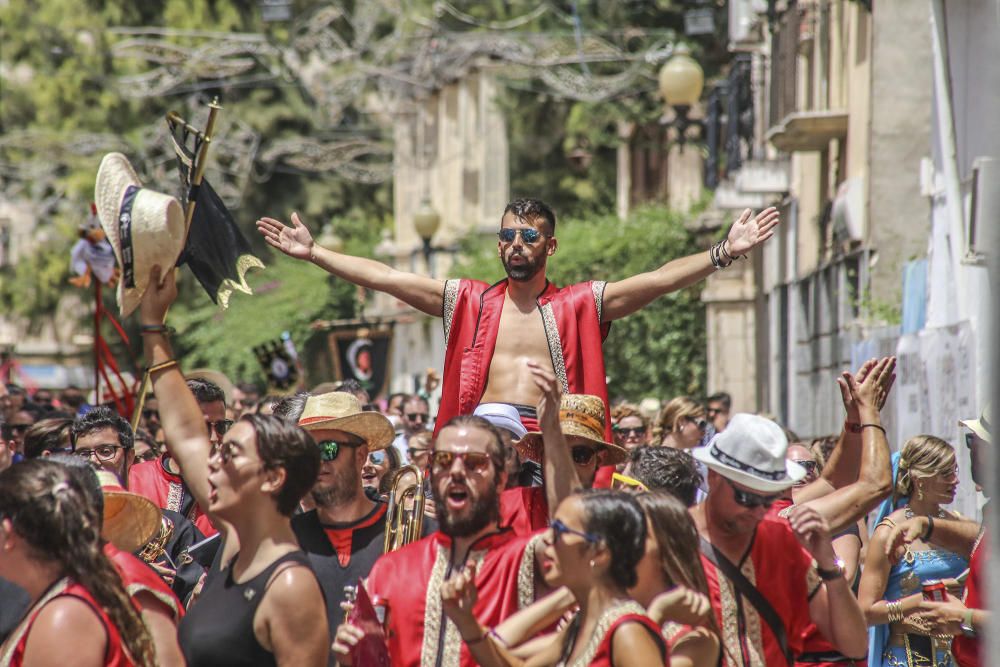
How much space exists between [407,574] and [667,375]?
19.3 meters

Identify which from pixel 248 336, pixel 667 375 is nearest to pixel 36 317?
pixel 248 336

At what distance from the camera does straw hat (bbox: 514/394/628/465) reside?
692cm

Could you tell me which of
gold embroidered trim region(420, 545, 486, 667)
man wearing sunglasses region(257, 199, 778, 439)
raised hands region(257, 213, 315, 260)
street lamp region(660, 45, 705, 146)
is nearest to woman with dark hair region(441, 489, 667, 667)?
gold embroidered trim region(420, 545, 486, 667)

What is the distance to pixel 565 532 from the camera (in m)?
5.11

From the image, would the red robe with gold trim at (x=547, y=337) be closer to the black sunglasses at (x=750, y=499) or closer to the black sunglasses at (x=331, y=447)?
the black sunglasses at (x=331, y=447)

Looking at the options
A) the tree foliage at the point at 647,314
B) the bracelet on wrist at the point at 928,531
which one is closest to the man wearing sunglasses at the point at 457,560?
the bracelet on wrist at the point at 928,531

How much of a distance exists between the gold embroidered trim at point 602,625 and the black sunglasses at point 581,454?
1955mm

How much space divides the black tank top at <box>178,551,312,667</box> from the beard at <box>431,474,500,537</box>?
0.51 metres

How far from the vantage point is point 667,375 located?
81.6 feet

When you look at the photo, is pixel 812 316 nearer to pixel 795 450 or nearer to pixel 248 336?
pixel 795 450

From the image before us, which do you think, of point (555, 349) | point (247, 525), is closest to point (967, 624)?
point (555, 349)

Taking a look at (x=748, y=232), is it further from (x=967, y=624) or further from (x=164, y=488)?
(x=164, y=488)

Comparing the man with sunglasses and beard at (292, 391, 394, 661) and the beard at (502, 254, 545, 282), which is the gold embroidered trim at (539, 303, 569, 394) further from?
the man with sunglasses and beard at (292, 391, 394, 661)

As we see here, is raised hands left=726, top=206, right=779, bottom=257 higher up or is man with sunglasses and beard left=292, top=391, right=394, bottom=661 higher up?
raised hands left=726, top=206, right=779, bottom=257
